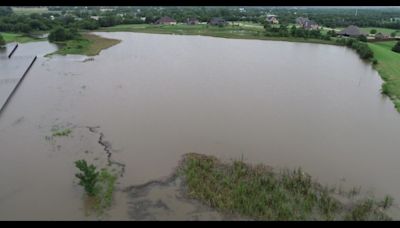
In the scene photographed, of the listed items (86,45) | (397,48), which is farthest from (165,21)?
(397,48)

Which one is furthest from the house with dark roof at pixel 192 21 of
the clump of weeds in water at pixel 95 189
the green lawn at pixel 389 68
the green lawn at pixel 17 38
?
the clump of weeds in water at pixel 95 189

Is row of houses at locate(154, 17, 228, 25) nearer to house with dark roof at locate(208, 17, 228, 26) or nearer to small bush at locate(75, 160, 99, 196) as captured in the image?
house with dark roof at locate(208, 17, 228, 26)

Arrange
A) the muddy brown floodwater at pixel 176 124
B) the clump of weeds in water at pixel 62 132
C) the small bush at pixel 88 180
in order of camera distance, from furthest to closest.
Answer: the clump of weeds in water at pixel 62 132
the muddy brown floodwater at pixel 176 124
the small bush at pixel 88 180

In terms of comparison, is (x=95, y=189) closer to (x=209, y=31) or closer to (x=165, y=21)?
(x=209, y=31)

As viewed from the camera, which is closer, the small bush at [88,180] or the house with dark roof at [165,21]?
the small bush at [88,180]

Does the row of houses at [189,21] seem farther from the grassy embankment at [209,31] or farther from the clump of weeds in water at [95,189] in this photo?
the clump of weeds in water at [95,189]

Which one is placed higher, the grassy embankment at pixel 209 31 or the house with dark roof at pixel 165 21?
the house with dark roof at pixel 165 21

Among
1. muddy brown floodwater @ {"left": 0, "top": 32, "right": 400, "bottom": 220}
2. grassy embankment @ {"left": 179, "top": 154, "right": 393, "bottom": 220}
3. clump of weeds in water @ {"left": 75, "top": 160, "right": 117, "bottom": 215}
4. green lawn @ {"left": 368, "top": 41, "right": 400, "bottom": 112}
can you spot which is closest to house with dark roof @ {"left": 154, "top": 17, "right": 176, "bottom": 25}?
muddy brown floodwater @ {"left": 0, "top": 32, "right": 400, "bottom": 220}
